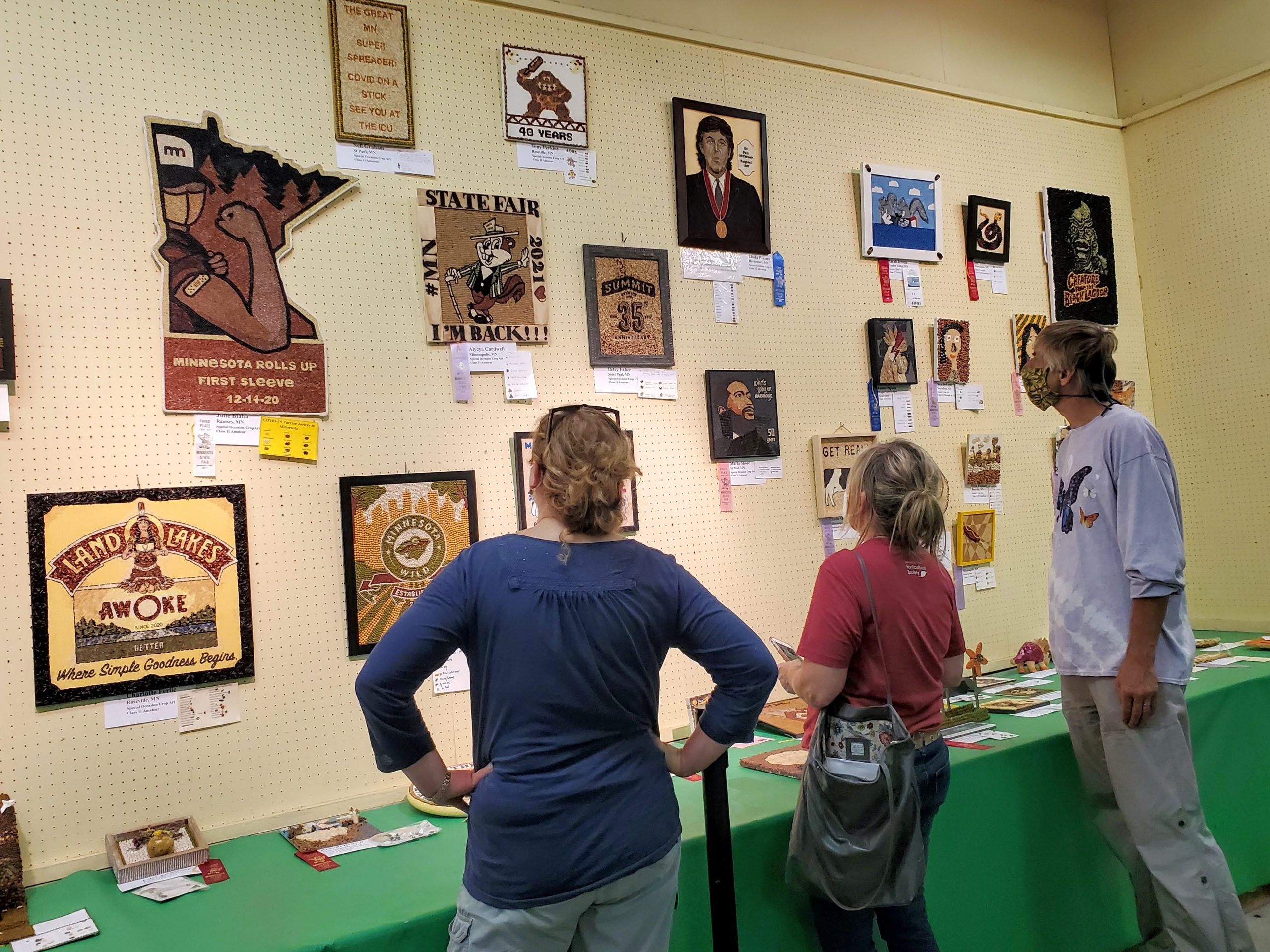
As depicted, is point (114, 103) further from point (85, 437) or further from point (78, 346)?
point (85, 437)

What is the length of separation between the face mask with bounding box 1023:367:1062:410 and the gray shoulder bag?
0.87 m

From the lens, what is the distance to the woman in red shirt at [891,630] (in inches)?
74.1

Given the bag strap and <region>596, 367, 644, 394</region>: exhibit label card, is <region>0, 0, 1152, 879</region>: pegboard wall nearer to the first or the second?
<region>596, 367, 644, 394</region>: exhibit label card

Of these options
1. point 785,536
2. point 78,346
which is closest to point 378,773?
point 78,346

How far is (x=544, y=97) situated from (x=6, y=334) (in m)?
1.53

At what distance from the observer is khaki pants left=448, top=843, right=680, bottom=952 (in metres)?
1.42

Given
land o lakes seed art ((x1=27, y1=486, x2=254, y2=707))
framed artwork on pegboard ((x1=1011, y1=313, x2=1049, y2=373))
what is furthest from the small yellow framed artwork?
land o lakes seed art ((x1=27, y1=486, x2=254, y2=707))

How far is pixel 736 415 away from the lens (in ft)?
9.78

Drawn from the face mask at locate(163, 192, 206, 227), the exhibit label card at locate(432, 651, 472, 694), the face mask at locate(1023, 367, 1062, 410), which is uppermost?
the face mask at locate(163, 192, 206, 227)

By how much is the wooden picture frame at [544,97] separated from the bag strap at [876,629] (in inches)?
62.8

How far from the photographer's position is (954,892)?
232 cm

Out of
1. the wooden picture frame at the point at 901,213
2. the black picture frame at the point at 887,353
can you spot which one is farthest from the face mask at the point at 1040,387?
the wooden picture frame at the point at 901,213

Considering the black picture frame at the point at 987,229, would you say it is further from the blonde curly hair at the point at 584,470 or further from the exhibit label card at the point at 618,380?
the blonde curly hair at the point at 584,470

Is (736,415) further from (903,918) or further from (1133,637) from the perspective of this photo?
(903,918)
